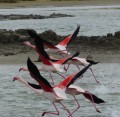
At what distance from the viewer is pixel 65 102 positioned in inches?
595

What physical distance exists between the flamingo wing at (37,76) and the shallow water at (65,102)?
347cm

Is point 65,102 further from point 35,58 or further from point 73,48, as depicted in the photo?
point 73,48

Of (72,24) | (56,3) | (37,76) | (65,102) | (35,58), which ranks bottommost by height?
(56,3)

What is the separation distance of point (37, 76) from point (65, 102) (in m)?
5.25

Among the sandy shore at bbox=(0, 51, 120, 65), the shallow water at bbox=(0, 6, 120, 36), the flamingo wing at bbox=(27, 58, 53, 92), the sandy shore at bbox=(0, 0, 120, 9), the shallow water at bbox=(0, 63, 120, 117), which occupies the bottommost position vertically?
the sandy shore at bbox=(0, 0, 120, 9)

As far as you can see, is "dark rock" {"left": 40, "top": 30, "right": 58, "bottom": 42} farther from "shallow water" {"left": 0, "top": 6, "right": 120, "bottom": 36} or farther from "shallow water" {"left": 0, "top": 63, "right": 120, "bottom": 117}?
"shallow water" {"left": 0, "top": 63, "right": 120, "bottom": 117}

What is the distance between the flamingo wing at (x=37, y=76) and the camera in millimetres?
9836

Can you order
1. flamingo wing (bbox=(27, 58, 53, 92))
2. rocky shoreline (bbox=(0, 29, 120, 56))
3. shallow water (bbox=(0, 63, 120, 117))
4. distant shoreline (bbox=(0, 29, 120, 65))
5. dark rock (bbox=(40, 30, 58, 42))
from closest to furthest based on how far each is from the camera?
flamingo wing (bbox=(27, 58, 53, 92)) → shallow water (bbox=(0, 63, 120, 117)) → distant shoreline (bbox=(0, 29, 120, 65)) → rocky shoreline (bbox=(0, 29, 120, 56)) → dark rock (bbox=(40, 30, 58, 42))

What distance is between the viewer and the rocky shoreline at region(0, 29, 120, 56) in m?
23.5

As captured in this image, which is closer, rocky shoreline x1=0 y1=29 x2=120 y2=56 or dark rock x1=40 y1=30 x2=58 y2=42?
rocky shoreline x1=0 y1=29 x2=120 y2=56

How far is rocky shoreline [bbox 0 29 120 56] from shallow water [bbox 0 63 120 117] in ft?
8.64

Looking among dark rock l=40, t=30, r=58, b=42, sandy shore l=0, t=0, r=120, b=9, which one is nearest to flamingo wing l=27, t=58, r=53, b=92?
dark rock l=40, t=30, r=58, b=42

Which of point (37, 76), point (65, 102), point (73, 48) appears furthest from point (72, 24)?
point (37, 76)

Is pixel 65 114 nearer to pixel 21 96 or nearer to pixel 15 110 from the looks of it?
pixel 15 110
